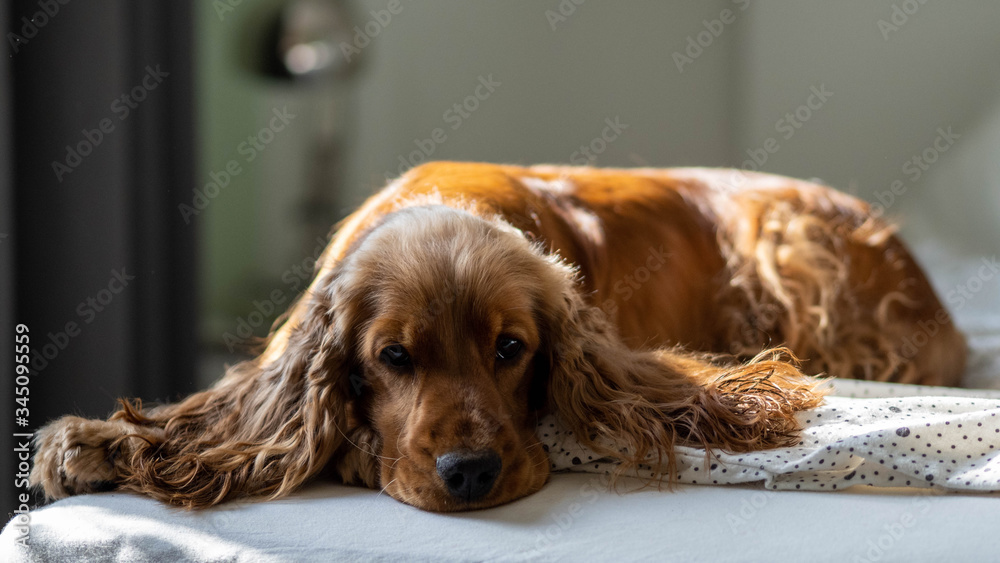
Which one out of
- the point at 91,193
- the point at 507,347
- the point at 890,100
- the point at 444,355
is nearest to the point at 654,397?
the point at 507,347

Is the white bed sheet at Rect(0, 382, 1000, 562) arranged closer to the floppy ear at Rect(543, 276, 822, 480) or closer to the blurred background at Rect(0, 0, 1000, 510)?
the floppy ear at Rect(543, 276, 822, 480)

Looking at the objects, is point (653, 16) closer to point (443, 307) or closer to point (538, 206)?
point (538, 206)

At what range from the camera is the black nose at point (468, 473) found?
Result: 4.71 ft

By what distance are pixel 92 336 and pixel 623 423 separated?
180 centimetres

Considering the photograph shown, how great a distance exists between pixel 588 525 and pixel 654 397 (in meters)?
0.50

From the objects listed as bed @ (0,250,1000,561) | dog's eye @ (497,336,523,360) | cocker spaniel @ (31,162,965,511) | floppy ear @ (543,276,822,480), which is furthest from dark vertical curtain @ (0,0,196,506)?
floppy ear @ (543,276,822,480)

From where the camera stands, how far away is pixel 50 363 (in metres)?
2.41

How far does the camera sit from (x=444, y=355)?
162cm

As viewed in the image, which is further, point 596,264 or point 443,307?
point 596,264

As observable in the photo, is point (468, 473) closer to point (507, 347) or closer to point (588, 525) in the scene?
point (588, 525)

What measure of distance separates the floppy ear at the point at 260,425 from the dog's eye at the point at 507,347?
12.8 inches

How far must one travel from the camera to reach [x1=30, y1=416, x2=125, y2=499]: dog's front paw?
155 centimetres

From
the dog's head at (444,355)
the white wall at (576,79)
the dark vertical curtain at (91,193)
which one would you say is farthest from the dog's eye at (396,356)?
the white wall at (576,79)

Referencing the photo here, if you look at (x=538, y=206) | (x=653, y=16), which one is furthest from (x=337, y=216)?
(x=538, y=206)
